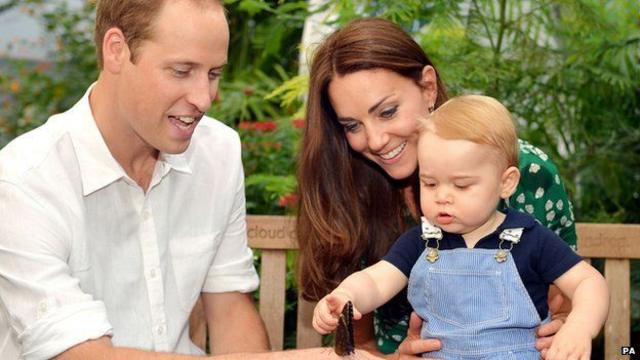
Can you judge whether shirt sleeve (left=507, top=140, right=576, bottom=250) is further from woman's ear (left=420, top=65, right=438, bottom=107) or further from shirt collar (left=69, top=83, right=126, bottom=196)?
shirt collar (left=69, top=83, right=126, bottom=196)

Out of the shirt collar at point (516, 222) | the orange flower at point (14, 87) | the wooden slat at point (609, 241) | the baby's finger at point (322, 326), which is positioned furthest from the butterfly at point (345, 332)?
the orange flower at point (14, 87)

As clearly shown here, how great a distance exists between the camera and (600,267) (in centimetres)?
466

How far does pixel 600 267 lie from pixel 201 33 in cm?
220

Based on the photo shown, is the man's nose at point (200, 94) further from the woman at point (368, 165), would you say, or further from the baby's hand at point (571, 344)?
the baby's hand at point (571, 344)

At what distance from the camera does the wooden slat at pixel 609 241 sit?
386 cm

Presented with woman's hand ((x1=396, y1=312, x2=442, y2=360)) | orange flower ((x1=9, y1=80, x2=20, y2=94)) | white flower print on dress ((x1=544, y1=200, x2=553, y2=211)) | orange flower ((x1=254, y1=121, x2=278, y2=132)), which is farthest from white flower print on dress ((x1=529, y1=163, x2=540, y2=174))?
orange flower ((x1=9, y1=80, x2=20, y2=94))

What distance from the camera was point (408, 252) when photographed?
10.8 feet

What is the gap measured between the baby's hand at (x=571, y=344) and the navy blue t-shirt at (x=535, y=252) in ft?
0.74

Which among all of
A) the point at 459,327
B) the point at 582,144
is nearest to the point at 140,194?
the point at 459,327

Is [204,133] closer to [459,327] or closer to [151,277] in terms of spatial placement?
[151,277]

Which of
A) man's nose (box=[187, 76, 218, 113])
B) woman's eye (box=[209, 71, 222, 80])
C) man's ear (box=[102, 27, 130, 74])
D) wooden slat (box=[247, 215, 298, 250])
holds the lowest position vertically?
wooden slat (box=[247, 215, 298, 250])

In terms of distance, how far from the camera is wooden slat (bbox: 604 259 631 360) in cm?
389

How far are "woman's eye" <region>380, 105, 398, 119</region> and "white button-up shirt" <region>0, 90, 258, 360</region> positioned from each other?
24.2 inches

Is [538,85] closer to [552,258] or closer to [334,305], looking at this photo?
[552,258]
